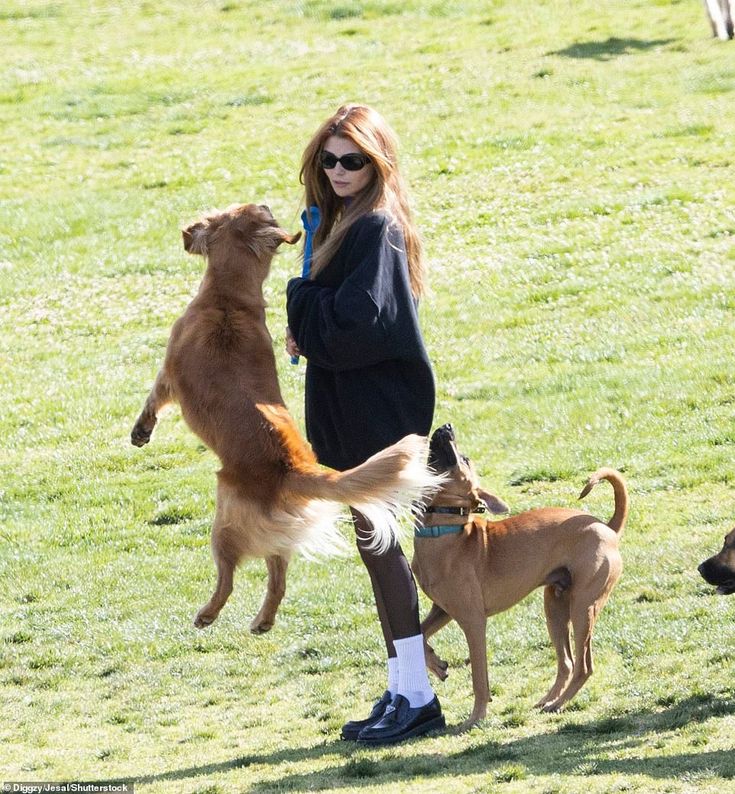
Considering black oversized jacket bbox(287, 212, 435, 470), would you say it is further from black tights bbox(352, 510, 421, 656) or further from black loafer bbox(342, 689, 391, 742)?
black loafer bbox(342, 689, 391, 742)

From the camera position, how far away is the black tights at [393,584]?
4.86m

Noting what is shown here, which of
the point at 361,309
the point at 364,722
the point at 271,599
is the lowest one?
the point at 364,722

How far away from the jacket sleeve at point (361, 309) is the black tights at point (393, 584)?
25.3 inches

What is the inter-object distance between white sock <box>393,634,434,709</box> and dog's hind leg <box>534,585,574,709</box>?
2.36 feet

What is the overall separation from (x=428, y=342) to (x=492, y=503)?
7.17 m

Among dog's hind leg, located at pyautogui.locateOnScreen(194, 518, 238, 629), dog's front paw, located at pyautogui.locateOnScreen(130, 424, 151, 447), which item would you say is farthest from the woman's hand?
dog's front paw, located at pyautogui.locateOnScreen(130, 424, 151, 447)

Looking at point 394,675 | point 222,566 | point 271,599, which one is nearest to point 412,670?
point 394,675

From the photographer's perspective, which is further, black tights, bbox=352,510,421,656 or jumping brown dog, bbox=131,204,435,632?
black tights, bbox=352,510,421,656

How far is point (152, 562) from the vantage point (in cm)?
862

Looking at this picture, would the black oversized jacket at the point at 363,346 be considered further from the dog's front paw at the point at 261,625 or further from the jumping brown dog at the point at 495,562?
the dog's front paw at the point at 261,625

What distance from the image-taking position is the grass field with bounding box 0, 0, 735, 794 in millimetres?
5352

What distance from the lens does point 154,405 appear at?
210 inches

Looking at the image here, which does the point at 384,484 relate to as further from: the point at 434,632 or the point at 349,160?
the point at 434,632

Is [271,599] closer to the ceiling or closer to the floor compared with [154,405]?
closer to the floor
